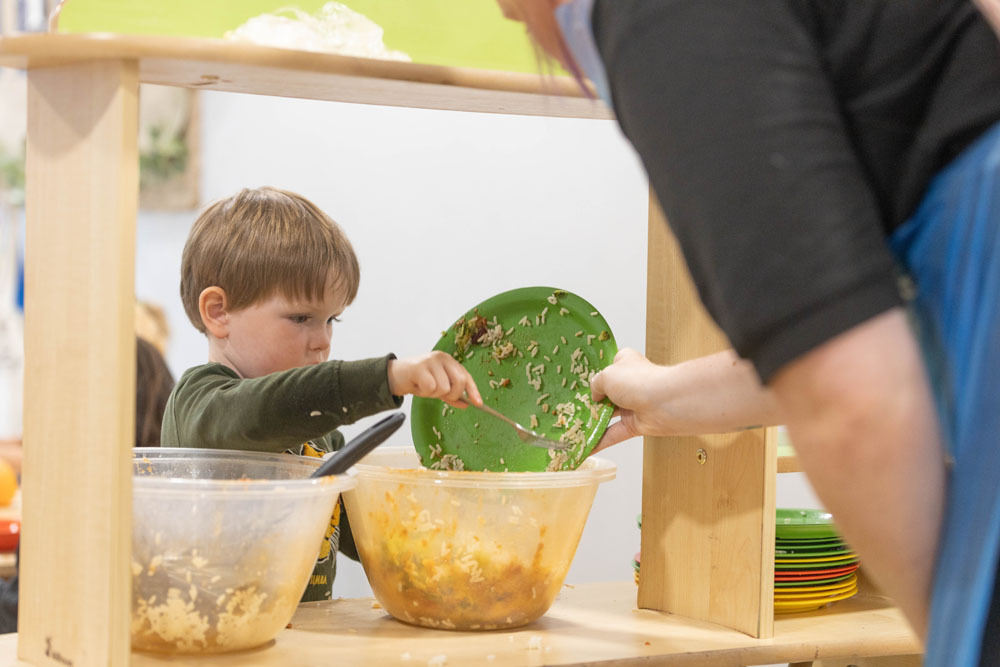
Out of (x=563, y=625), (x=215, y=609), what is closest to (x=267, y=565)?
(x=215, y=609)

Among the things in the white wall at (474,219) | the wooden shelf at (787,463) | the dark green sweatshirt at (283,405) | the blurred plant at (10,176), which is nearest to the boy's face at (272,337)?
the dark green sweatshirt at (283,405)

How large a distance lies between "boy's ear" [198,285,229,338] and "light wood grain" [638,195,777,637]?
0.57 m

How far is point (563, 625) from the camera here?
45.6 inches

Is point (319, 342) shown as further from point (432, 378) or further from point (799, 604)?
point (799, 604)

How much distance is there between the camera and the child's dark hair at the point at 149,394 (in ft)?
7.70

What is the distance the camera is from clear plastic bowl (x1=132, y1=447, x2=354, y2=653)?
0.97 metres

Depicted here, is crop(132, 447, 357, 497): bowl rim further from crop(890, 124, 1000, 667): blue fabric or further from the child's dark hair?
the child's dark hair

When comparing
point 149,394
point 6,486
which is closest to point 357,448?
point 149,394

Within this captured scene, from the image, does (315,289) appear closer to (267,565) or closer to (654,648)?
(267,565)

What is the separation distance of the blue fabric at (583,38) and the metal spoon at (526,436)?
543 millimetres

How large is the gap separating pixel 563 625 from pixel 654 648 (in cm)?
12

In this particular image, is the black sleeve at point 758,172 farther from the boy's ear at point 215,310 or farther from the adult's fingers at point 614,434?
the boy's ear at point 215,310

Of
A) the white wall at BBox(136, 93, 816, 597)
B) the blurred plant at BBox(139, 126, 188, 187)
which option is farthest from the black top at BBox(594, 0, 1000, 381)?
the blurred plant at BBox(139, 126, 188, 187)

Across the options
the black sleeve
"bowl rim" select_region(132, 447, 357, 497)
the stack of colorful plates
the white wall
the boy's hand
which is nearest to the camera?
the black sleeve
